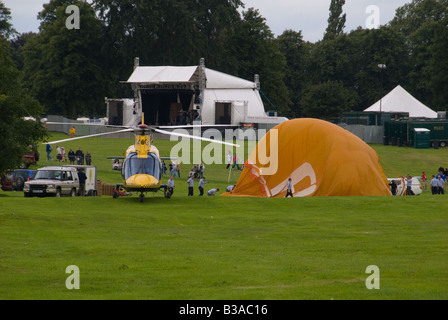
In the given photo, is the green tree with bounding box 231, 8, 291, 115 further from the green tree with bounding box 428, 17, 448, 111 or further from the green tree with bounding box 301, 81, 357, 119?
the green tree with bounding box 428, 17, 448, 111

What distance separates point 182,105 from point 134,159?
4624cm

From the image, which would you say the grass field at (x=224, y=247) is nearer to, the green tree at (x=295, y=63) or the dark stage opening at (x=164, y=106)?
the dark stage opening at (x=164, y=106)

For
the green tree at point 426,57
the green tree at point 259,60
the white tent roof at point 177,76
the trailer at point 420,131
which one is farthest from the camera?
the green tree at point 259,60

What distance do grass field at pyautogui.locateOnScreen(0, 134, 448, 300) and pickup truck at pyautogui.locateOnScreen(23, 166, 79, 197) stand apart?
381 cm

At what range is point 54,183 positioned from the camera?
121 ft

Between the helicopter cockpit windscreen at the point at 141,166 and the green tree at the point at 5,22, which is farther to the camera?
the green tree at the point at 5,22

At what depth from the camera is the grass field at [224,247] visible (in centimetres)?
1505

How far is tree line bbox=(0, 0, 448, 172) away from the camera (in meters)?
89.9

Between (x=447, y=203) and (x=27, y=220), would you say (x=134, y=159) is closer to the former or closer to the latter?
(x=27, y=220)

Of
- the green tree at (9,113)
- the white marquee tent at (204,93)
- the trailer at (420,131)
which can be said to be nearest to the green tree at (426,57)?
the trailer at (420,131)

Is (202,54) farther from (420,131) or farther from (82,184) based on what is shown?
(82,184)

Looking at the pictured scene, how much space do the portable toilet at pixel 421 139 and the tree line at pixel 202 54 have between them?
25934mm

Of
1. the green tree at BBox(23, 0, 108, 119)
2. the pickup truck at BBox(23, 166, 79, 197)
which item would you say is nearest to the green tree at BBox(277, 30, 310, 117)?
the green tree at BBox(23, 0, 108, 119)

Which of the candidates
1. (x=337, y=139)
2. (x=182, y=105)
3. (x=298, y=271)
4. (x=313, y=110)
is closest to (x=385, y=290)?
(x=298, y=271)
